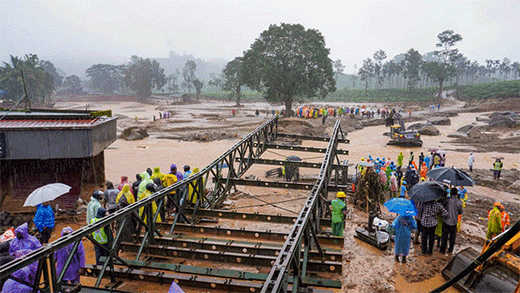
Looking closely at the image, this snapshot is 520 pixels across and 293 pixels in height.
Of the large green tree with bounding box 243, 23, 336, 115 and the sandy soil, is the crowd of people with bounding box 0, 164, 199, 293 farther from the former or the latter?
the large green tree with bounding box 243, 23, 336, 115

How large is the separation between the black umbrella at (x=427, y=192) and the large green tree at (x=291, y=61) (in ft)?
105

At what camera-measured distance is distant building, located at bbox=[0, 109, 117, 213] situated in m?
9.55

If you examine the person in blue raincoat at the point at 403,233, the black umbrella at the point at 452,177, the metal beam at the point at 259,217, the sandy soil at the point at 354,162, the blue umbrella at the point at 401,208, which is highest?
the black umbrella at the point at 452,177

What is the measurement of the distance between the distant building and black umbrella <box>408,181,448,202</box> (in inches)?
358

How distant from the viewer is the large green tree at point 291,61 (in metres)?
38.2

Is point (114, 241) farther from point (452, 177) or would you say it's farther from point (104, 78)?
point (104, 78)

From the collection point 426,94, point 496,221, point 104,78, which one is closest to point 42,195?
point 496,221

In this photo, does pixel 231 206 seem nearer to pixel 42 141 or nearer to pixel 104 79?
pixel 42 141

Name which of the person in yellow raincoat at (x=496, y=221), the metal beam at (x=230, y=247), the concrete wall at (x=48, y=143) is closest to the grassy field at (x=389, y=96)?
the person in yellow raincoat at (x=496, y=221)

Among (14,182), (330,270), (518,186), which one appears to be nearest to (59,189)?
(14,182)

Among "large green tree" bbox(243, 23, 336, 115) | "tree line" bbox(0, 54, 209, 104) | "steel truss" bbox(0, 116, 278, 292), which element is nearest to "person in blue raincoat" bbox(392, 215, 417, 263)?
"steel truss" bbox(0, 116, 278, 292)

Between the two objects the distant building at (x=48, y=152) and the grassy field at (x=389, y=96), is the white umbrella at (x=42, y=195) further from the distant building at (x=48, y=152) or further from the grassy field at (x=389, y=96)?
the grassy field at (x=389, y=96)

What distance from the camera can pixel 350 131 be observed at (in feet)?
113

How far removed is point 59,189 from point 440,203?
8.66 m
